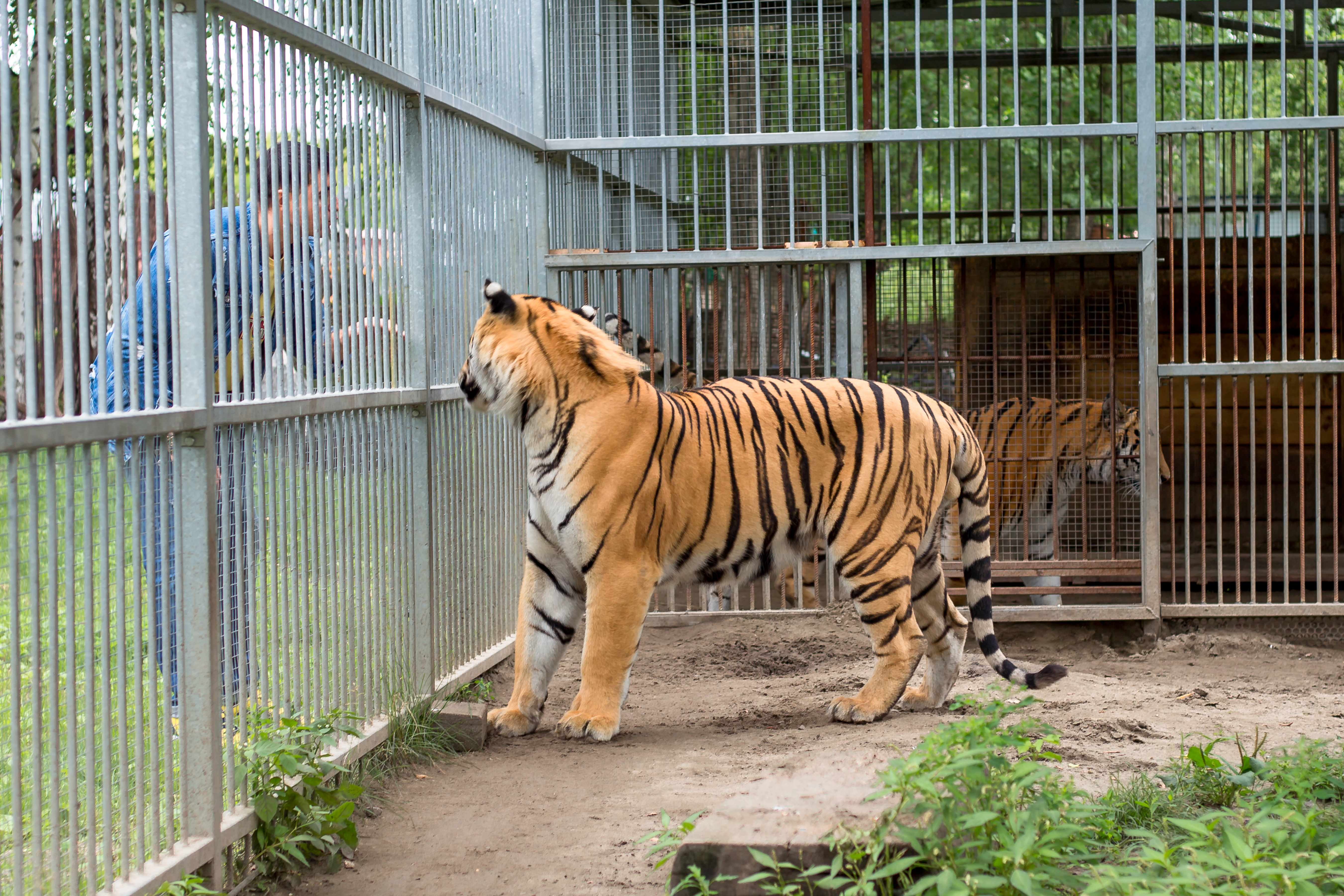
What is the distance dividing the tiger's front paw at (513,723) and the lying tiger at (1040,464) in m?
2.31

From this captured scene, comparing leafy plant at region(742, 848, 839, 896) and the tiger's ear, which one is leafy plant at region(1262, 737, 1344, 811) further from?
the tiger's ear

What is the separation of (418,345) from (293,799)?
195 centimetres

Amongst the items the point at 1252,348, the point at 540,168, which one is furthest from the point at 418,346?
the point at 1252,348

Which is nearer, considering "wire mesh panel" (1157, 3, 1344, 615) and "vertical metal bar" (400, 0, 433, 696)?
"vertical metal bar" (400, 0, 433, 696)

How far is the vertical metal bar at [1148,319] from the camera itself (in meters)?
6.48

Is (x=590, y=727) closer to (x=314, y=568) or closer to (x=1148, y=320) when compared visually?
(x=314, y=568)

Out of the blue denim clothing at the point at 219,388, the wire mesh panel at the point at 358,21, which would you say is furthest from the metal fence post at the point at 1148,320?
the blue denim clothing at the point at 219,388

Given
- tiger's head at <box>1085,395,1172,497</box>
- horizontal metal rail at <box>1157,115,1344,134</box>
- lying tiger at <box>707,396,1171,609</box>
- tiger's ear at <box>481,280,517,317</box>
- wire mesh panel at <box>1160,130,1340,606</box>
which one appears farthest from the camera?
tiger's head at <box>1085,395,1172,497</box>

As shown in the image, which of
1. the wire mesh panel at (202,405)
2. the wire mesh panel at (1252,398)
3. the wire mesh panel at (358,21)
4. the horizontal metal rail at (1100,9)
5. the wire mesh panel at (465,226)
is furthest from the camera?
the horizontal metal rail at (1100,9)

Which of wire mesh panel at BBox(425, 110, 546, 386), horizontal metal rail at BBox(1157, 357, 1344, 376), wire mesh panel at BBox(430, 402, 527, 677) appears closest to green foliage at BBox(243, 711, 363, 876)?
wire mesh panel at BBox(430, 402, 527, 677)

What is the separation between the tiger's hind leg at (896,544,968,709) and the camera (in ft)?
16.8

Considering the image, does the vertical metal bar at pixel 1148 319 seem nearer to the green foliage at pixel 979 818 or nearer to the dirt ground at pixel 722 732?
the dirt ground at pixel 722 732

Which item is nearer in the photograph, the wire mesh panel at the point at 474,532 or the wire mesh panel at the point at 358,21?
the wire mesh panel at the point at 358,21

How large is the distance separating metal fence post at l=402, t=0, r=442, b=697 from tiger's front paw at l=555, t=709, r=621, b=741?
1.97ft
